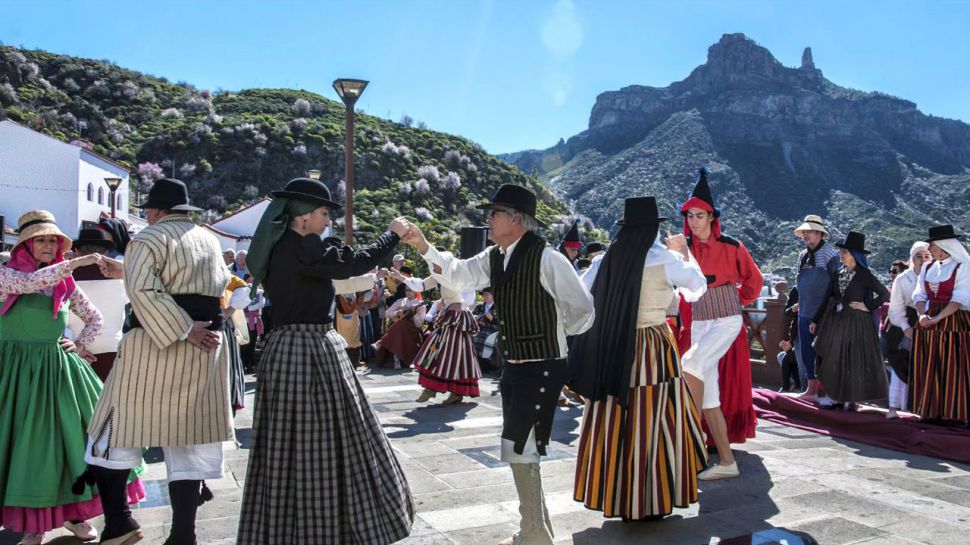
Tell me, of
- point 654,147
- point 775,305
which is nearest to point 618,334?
point 775,305

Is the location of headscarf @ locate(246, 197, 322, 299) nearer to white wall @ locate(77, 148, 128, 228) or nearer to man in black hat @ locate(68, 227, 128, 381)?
man in black hat @ locate(68, 227, 128, 381)

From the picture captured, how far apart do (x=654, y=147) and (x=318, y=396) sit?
110 m

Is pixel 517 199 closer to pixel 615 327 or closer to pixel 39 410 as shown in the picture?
pixel 615 327

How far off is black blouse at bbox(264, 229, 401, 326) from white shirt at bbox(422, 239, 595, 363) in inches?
24.1

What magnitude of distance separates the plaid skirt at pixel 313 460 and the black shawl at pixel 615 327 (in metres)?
1.38

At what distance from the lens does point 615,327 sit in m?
4.30

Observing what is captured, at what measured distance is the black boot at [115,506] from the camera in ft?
12.5

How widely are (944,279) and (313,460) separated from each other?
20.8 feet

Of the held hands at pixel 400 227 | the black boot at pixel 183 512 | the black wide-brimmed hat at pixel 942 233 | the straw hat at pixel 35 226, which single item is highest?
the black wide-brimmed hat at pixel 942 233

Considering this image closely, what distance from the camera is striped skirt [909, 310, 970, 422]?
6988 millimetres

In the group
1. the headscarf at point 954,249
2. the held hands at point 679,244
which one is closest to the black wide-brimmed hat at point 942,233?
the headscarf at point 954,249

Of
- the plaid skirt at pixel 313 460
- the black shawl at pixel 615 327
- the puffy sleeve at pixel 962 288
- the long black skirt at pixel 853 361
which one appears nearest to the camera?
the plaid skirt at pixel 313 460

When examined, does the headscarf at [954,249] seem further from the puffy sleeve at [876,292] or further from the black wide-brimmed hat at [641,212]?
the black wide-brimmed hat at [641,212]

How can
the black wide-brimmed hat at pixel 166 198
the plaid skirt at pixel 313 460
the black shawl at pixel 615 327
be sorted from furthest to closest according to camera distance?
the black shawl at pixel 615 327 → the black wide-brimmed hat at pixel 166 198 → the plaid skirt at pixel 313 460
